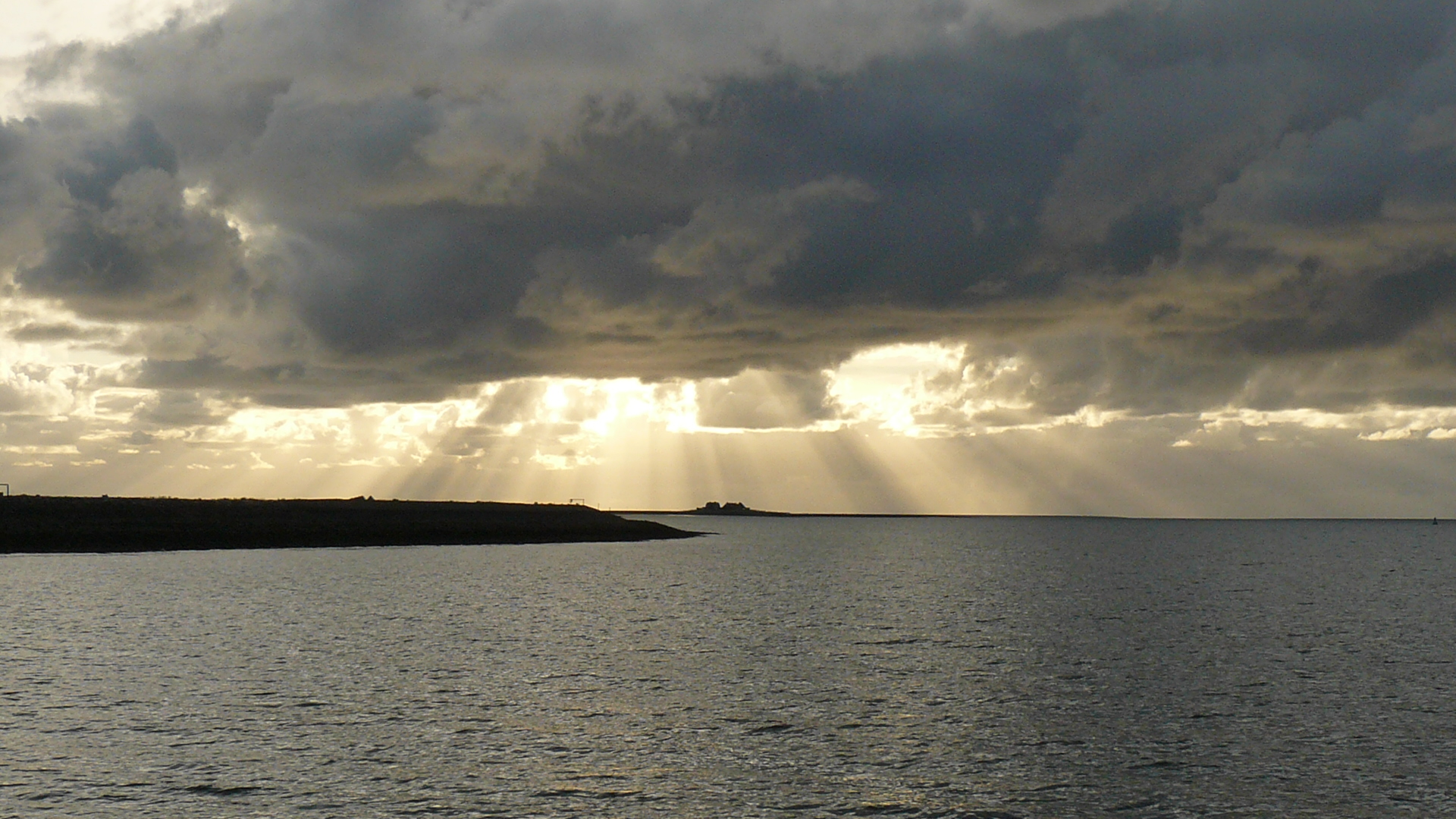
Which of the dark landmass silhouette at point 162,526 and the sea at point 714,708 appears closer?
the sea at point 714,708

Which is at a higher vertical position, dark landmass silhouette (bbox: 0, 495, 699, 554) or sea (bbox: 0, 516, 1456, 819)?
dark landmass silhouette (bbox: 0, 495, 699, 554)

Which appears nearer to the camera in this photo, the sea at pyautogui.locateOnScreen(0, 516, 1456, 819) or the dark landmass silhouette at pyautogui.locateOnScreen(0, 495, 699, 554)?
the sea at pyautogui.locateOnScreen(0, 516, 1456, 819)

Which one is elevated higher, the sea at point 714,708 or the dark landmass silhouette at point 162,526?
the dark landmass silhouette at point 162,526

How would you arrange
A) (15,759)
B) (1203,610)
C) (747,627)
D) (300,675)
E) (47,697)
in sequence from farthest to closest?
1. (1203,610)
2. (747,627)
3. (300,675)
4. (47,697)
5. (15,759)

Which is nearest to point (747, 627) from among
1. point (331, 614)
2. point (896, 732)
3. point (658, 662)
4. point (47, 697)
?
point (658, 662)

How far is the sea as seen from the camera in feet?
97.6

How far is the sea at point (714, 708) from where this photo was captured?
29.8m

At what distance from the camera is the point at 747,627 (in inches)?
2763

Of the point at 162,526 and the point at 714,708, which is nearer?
the point at 714,708

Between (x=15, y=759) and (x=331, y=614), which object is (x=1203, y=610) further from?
(x=15, y=759)

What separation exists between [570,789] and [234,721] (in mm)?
14749

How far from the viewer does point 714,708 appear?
4222 cm

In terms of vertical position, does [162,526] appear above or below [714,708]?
above

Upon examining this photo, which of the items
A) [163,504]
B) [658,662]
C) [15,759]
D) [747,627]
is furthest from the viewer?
[163,504]
